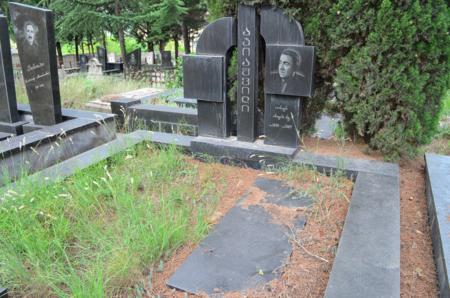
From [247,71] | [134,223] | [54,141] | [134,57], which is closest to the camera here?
[134,223]

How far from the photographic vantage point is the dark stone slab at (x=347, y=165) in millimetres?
3584

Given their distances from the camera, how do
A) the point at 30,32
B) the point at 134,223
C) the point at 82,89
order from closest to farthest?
the point at 134,223, the point at 30,32, the point at 82,89

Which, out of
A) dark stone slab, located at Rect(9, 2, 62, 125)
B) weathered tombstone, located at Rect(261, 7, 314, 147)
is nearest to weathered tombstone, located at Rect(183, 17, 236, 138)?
weathered tombstone, located at Rect(261, 7, 314, 147)

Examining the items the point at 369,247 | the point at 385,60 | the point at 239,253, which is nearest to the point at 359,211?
the point at 369,247

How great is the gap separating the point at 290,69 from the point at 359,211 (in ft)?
5.21

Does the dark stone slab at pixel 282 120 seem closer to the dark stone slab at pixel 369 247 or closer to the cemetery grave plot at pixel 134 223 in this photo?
the cemetery grave plot at pixel 134 223

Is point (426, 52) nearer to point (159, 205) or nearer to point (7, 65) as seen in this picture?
point (159, 205)

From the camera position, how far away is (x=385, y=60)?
3.52 metres

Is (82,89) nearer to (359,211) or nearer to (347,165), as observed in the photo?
(347,165)

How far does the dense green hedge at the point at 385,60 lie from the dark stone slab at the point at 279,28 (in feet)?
0.27

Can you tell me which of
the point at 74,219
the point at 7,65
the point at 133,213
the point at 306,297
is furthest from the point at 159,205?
the point at 7,65

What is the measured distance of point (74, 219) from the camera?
2.90 meters

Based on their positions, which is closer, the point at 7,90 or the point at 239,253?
the point at 239,253

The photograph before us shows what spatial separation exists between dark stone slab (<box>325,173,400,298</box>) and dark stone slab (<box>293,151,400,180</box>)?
0.90 feet
